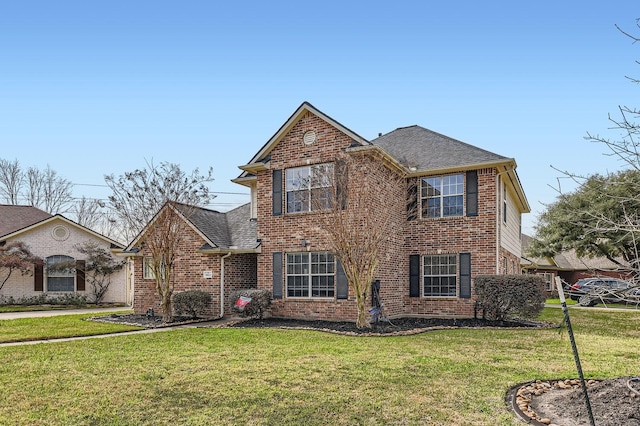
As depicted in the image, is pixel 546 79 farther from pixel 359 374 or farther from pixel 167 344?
pixel 167 344

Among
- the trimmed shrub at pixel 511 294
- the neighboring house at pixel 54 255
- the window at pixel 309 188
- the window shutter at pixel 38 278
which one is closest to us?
the trimmed shrub at pixel 511 294

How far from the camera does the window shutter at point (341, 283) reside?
1484 centimetres

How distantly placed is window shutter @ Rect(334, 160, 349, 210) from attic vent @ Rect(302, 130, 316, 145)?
5.66 ft

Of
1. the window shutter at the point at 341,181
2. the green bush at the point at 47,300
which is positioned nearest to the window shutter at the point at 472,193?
the window shutter at the point at 341,181

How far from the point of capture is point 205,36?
14.3 meters

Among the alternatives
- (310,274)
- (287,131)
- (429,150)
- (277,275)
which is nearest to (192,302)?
(277,275)

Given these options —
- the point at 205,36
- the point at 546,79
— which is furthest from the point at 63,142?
the point at 546,79

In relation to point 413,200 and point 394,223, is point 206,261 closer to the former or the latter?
point 394,223

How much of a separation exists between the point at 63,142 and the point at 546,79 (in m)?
23.8

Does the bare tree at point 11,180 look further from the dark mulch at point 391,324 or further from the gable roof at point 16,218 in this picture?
the dark mulch at point 391,324

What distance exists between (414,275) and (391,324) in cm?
292

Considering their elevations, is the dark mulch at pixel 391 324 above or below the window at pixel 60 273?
below

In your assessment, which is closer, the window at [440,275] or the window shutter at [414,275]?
the window at [440,275]

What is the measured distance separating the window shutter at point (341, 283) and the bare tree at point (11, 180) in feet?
117
